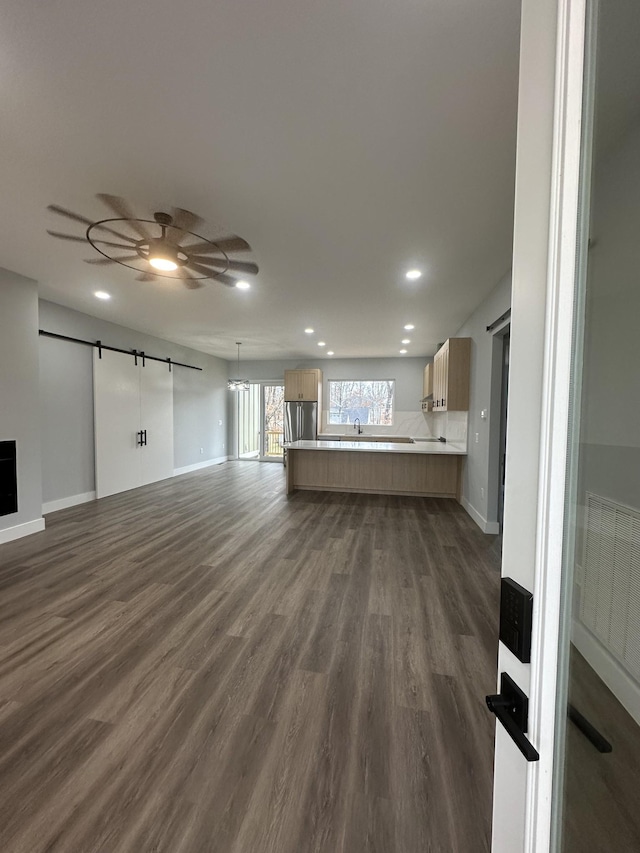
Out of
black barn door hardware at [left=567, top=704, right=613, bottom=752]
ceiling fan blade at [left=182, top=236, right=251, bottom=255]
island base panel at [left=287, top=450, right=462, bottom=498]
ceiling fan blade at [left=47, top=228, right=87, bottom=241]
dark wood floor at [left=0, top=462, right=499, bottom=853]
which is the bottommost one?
dark wood floor at [left=0, top=462, right=499, bottom=853]

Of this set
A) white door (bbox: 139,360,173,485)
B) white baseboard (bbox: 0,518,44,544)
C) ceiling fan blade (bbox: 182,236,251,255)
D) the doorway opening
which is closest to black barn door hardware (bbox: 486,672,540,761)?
ceiling fan blade (bbox: 182,236,251,255)

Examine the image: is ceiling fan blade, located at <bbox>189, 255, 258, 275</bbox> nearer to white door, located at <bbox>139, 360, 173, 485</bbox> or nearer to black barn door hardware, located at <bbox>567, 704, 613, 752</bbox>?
black barn door hardware, located at <bbox>567, 704, 613, 752</bbox>

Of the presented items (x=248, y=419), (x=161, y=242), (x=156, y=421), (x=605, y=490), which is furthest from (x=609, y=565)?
(x=248, y=419)

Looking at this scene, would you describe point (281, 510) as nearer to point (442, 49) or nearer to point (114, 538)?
point (114, 538)

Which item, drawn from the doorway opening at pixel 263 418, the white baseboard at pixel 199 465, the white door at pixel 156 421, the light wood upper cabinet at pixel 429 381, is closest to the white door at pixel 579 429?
the light wood upper cabinet at pixel 429 381

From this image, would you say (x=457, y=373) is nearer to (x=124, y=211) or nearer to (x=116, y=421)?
(x=124, y=211)

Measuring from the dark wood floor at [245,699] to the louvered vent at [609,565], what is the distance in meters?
1.20

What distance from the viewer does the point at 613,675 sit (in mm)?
607

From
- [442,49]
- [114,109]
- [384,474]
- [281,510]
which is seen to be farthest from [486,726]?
[384,474]

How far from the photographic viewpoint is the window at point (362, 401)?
28.6 ft

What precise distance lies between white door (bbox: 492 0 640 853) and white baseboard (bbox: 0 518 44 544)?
15.9 feet

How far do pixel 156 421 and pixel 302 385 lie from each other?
335 cm

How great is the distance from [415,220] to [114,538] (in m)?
4.23

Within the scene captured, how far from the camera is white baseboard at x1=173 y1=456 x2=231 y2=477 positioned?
7.49m
